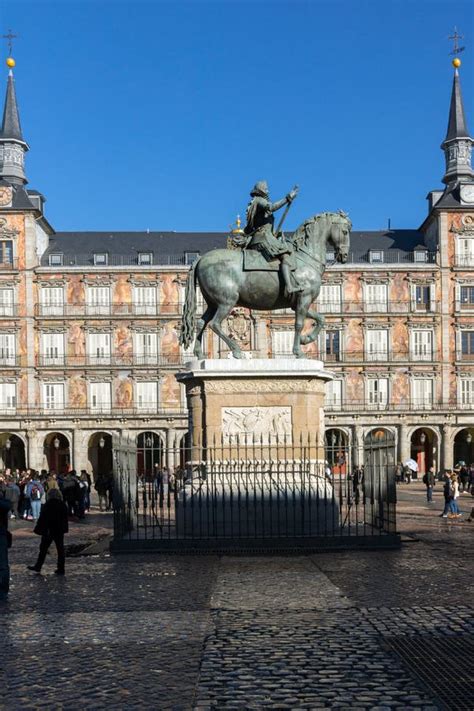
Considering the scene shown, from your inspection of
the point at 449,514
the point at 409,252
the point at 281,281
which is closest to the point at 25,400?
the point at 409,252

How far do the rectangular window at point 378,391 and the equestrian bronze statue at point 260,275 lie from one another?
44294 millimetres

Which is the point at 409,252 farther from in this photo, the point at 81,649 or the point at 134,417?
the point at 81,649

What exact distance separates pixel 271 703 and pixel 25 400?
53.9 meters

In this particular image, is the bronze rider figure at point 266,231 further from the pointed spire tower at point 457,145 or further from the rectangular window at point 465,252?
the pointed spire tower at point 457,145

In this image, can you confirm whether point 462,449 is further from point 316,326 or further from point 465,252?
point 316,326

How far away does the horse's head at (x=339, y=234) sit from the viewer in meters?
15.6

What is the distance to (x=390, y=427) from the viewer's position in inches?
2306

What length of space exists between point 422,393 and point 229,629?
5196 cm

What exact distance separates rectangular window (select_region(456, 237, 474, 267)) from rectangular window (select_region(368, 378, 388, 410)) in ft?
28.8

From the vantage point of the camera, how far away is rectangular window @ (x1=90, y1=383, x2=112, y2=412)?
5878 cm

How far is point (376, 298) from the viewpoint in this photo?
59469mm

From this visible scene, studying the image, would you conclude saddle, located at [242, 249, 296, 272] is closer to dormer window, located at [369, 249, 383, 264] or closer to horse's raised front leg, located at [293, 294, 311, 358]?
horse's raised front leg, located at [293, 294, 311, 358]

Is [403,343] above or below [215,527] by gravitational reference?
above

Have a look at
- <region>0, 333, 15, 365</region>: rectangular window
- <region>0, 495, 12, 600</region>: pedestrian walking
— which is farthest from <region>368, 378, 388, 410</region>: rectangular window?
<region>0, 495, 12, 600</region>: pedestrian walking
